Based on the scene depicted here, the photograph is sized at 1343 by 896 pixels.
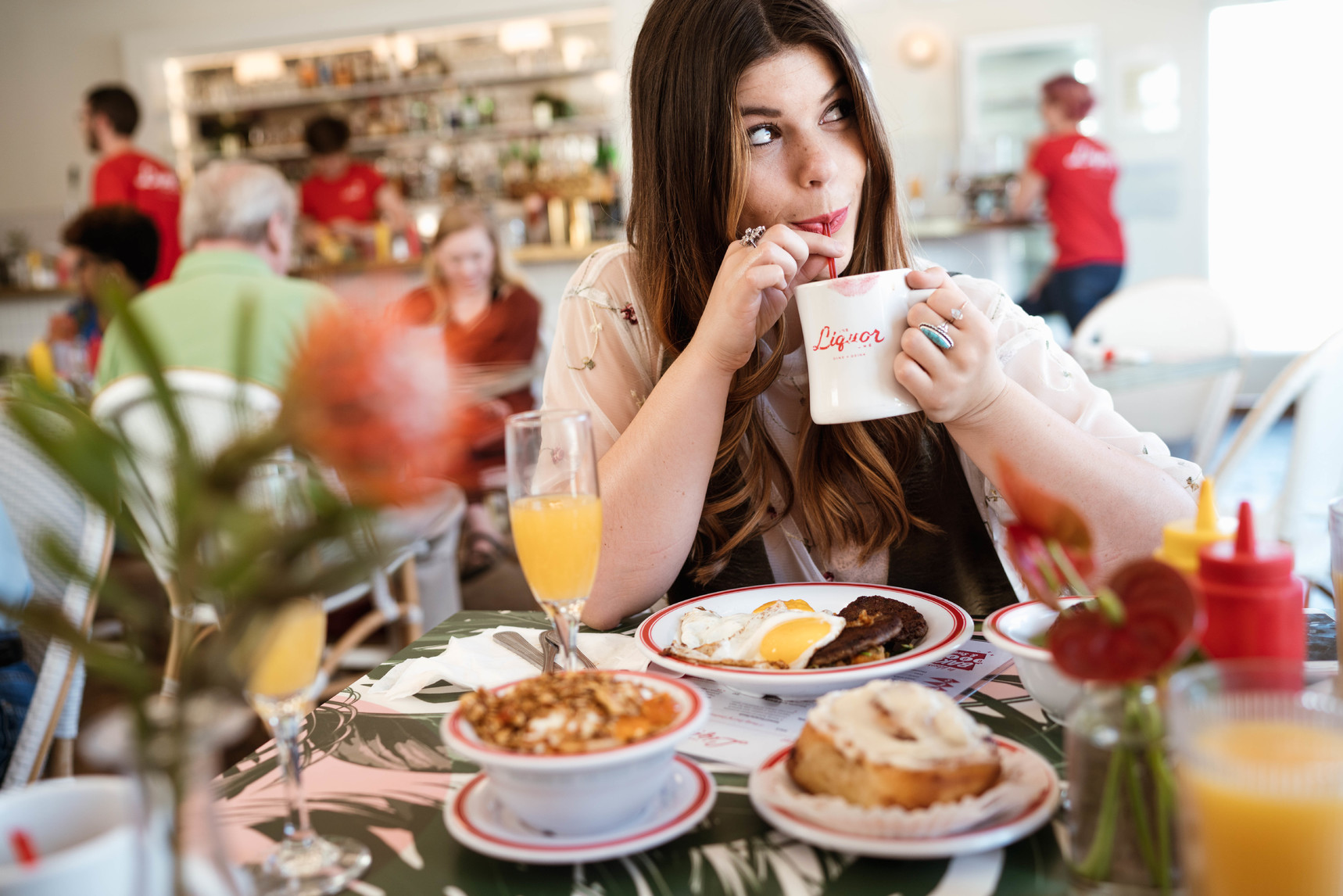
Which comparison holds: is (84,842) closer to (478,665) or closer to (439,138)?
(478,665)

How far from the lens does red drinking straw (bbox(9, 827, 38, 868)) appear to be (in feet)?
1.64

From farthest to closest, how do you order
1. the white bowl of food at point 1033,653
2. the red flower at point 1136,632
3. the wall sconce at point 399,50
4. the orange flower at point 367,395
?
the wall sconce at point 399,50 → the white bowl of food at point 1033,653 → the red flower at point 1136,632 → the orange flower at point 367,395

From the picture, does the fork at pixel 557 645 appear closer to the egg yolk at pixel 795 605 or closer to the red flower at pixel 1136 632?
the egg yolk at pixel 795 605

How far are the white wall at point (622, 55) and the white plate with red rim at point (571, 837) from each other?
5.22m

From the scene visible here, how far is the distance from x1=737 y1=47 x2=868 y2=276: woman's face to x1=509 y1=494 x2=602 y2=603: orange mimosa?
48cm

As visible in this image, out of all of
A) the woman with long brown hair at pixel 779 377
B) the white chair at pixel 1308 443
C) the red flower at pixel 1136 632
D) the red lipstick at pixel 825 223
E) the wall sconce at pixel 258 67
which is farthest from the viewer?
the wall sconce at pixel 258 67

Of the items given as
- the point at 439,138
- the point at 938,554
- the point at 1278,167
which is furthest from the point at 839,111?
the point at 1278,167

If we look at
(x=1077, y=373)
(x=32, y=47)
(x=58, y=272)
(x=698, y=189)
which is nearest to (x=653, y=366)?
(x=698, y=189)

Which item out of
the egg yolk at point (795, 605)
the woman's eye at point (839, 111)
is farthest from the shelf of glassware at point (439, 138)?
the egg yolk at point (795, 605)

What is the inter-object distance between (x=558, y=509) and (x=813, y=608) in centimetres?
26

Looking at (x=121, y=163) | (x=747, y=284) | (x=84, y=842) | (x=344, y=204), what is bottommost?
(x=84, y=842)

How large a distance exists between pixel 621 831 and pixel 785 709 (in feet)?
0.80

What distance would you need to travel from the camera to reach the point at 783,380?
4.40 feet

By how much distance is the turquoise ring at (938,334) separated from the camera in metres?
0.94
